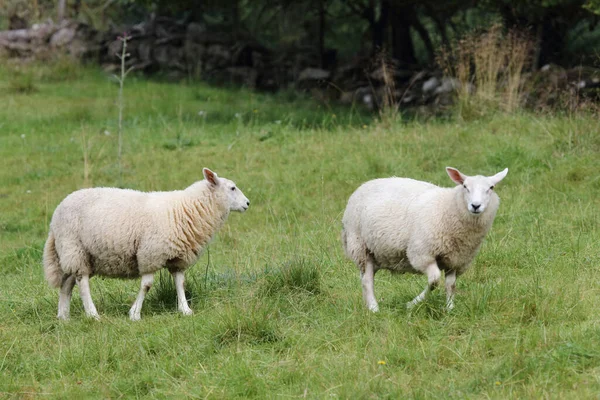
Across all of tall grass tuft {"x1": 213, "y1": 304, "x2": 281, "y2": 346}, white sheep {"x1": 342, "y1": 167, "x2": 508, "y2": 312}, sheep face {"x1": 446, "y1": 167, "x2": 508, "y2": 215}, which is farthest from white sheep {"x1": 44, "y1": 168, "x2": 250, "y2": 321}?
sheep face {"x1": 446, "y1": 167, "x2": 508, "y2": 215}

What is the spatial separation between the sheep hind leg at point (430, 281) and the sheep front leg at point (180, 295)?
63.5 inches

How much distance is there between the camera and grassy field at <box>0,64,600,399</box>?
17.3 ft

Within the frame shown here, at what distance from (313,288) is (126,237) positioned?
1441 millimetres

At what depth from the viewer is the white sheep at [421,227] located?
6.08 metres

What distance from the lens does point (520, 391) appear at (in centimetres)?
486

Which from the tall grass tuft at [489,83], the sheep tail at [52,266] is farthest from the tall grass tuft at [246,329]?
the tall grass tuft at [489,83]

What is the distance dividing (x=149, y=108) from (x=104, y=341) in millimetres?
10480

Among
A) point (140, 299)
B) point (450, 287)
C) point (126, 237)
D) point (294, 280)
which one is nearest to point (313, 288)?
point (294, 280)

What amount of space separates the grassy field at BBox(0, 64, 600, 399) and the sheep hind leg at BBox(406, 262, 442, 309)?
0.20 ft

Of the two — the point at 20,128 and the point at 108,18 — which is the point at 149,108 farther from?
the point at 108,18

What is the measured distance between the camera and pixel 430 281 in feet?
19.7

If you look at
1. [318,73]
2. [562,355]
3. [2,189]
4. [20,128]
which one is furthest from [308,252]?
[318,73]

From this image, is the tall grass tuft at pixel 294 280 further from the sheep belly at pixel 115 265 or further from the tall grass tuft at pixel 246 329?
the sheep belly at pixel 115 265

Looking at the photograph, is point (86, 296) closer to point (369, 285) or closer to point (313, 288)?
point (313, 288)
